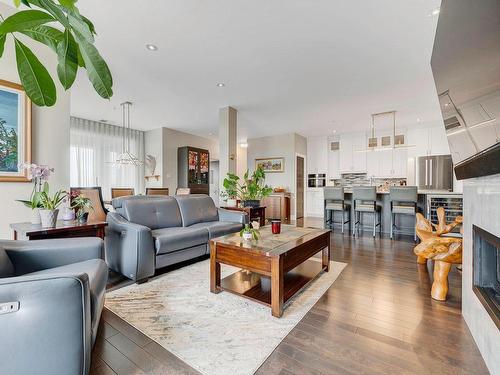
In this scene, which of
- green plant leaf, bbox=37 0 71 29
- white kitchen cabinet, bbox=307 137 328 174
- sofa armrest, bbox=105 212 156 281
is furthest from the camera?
white kitchen cabinet, bbox=307 137 328 174

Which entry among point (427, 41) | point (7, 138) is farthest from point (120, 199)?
point (427, 41)

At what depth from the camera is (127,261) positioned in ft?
7.87

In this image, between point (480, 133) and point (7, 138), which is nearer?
point (480, 133)

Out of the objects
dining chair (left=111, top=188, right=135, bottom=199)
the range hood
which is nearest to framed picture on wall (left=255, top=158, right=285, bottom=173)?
dining chair (left=111, top=188, right=135, bottom=199)

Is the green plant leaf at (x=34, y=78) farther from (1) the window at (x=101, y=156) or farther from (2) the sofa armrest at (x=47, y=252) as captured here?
(1) the window at (x=101, y=156)

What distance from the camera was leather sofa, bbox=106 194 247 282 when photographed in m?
2.39

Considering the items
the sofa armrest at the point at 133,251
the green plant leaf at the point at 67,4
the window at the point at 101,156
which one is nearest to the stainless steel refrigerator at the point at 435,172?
the sofa armrest at the point at 133,251

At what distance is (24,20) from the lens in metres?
0.64

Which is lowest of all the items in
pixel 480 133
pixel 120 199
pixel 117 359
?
pixel 117 359

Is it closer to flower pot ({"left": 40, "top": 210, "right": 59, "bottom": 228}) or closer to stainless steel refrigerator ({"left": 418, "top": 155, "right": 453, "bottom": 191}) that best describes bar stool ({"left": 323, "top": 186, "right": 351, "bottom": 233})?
stainless steel refrigerator ({"left": 418, "top": 155, "right": 453, "bottom": 191})

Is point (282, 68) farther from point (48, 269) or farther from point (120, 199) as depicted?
point (48, 269)

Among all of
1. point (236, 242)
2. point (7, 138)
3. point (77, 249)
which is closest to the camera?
point (77, 249)

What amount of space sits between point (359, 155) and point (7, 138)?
7.41 m

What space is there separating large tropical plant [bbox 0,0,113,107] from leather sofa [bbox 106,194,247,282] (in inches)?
71.3
